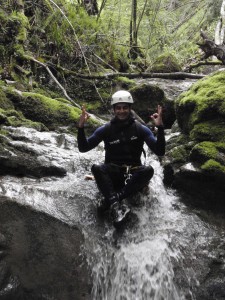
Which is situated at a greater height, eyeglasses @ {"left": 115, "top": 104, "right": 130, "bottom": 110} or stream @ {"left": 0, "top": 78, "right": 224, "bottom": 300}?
eyeglasses @ {"left": 115, "top": 104, "right": 130, "bottom": 110}

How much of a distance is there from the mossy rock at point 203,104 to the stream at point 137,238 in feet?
6.02

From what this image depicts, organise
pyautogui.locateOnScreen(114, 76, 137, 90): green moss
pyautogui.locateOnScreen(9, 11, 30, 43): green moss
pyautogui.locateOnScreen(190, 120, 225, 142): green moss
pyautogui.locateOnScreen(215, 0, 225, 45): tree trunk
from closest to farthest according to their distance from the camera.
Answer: pyautogui.locateOnScreen(190, 120, 225, 142): green moss → pyautogui.locateOnScreen(9, 11, 30, 43): green moss → pyautogui.locateOnScreen(114, 76, 137, 90): green moss → pyautogui.locateOnScreen(215, 0, 225, 45): tree trunk

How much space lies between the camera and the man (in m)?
5.22

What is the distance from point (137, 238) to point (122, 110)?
6.80ft

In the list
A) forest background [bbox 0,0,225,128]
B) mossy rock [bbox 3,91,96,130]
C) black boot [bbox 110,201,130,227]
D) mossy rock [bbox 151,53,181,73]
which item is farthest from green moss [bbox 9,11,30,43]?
mossy rock [bbox 151,53,181,73]

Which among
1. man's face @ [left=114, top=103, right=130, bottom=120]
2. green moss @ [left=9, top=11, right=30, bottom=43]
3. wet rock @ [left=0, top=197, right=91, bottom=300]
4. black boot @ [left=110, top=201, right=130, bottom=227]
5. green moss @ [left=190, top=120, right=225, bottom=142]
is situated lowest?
wet rock @ [left=0, top=197, right=91, bottom=300]

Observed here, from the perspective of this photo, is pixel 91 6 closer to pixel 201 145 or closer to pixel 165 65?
pixel 165 65

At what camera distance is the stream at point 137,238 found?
462cm

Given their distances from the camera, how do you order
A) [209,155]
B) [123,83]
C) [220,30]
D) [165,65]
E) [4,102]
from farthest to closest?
[220,30] → [165,65] → [123,83] → [4,102] → [209,155]

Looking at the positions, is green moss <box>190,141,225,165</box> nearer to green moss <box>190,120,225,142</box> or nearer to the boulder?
the boulder

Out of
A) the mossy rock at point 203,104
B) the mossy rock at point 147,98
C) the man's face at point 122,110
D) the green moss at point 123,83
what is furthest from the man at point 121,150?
the green moss at point 123,83

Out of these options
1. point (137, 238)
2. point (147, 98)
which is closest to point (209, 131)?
point (137, 238)

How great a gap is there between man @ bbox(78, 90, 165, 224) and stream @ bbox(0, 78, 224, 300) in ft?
1.52

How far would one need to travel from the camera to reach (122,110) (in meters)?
5.48
